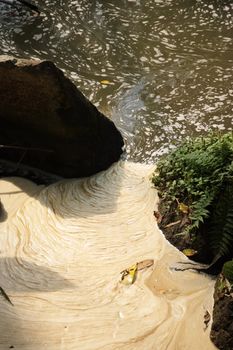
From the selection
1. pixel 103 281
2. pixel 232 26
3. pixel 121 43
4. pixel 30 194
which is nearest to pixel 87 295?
pixel 103 281

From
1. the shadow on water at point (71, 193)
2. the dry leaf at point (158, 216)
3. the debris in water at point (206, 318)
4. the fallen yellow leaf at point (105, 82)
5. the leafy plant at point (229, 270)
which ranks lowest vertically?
the shadow on water at point (71, 193)

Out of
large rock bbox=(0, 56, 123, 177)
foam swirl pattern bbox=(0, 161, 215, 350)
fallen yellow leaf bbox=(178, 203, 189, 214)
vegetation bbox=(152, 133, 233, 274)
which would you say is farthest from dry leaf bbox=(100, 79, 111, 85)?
fallen yellow leaf bbox=(178, 203, 189, 214)

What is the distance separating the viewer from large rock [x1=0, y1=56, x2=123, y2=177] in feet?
18.2

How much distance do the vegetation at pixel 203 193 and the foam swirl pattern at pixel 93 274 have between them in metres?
0.27

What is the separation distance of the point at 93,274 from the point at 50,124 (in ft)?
6.75

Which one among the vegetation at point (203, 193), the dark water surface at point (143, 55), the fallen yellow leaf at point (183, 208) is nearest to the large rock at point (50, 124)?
the dark water surface at point (143, 55)

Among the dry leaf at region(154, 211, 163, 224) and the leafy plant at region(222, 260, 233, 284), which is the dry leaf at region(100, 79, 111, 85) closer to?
the dry leaf at region(154, 211, 163, 224)

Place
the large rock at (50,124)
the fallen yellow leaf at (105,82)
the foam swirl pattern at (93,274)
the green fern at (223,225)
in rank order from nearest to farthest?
the foam swirl pattern at (93,274)
the green fern at (223,225)
the large rock at (50,124)
the fallen yellow leaf at (105,82)

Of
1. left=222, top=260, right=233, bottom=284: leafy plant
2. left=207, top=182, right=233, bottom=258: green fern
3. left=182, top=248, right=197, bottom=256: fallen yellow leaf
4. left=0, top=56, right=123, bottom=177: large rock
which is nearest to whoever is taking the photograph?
left=222, top=260, right=233, bottom=284: leafy plant

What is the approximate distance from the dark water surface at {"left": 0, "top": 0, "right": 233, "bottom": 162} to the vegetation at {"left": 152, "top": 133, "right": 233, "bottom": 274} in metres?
1.06

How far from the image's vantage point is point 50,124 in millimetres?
5738

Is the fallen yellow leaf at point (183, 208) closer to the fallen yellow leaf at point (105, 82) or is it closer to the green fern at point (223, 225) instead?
the green fern at point (223, 225)

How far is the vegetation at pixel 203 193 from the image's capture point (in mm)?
4176

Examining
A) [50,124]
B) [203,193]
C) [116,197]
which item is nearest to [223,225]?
[203,193]
